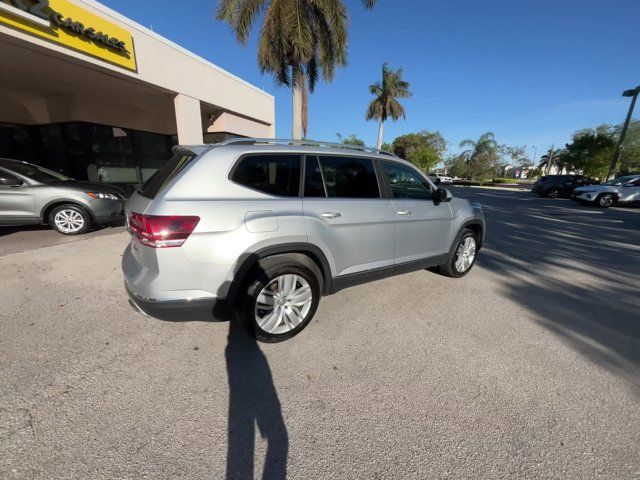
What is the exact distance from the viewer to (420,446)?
Result: 64.9 inches

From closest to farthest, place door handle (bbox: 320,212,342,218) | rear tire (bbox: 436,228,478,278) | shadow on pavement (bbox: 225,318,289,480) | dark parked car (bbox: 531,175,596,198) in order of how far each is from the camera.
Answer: shadow on pavement (bbox: 225,318,289,480), door handle (bbox: 320,212,342,218), rear tire (bbox: 436,228,478,278), dark parked car (bbox: 531,175,596,198)

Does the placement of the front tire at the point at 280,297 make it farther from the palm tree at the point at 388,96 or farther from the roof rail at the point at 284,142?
the palm tree at the point at 388,96

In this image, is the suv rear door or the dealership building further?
the dealership building

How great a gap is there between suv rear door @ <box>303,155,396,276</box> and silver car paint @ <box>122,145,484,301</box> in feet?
0.04

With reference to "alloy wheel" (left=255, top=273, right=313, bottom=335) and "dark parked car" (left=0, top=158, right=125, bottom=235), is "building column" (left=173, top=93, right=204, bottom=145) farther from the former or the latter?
"alloy wheel" (left=255, top=273, right=313, bottom=335)

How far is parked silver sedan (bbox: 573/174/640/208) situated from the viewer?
13906 mm

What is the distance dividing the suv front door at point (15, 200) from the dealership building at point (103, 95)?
9.00ft

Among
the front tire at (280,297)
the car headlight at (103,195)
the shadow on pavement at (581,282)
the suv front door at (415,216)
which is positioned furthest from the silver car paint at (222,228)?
the car headlight at (103,195)

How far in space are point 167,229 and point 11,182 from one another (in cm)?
607

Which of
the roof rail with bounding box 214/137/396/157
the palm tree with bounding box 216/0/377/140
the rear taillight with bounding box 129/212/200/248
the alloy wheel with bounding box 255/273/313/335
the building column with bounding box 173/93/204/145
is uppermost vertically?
the palm tree with bounding box 216/0/377/140

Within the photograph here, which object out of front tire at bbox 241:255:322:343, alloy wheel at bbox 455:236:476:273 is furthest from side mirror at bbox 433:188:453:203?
front tire at bbox 241:255:322:343

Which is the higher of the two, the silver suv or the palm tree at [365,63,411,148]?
the palm tree at [365,63,411,148]

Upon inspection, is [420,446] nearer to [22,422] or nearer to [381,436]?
[381,436]

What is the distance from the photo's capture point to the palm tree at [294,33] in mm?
10008
